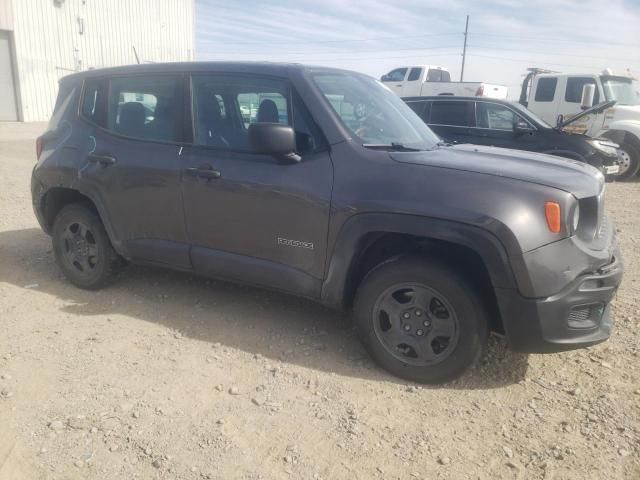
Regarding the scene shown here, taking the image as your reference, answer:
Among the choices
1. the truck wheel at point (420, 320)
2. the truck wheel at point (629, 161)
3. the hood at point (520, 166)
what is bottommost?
the truck wheel at point (629, 161)

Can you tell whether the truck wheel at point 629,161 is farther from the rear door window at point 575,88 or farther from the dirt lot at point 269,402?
the dirt lot at point 269,402

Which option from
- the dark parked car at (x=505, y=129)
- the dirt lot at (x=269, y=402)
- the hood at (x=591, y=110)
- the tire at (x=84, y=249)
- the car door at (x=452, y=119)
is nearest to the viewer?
the dirt lot at (x=269, y=402)

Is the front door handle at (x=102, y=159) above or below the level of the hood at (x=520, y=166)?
below

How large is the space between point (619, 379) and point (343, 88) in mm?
2591

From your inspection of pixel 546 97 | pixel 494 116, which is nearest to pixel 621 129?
pixel 546 97

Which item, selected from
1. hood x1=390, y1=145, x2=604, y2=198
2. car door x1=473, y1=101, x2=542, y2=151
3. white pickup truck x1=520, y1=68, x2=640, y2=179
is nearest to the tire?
hood x1=390, y1=145, x2=604, y2=198

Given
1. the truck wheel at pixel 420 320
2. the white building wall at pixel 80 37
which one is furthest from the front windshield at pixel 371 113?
the white building wall at pixel 80 37

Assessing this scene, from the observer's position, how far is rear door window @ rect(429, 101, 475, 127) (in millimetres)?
9383

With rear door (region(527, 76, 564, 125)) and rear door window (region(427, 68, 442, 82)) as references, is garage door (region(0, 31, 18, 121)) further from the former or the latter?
rear door (region(527, 76, 564, 125))

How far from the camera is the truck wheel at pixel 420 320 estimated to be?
9.51 ft

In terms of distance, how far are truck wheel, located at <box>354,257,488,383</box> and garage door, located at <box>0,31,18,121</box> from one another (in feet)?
72.5

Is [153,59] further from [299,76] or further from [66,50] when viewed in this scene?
[299,76]

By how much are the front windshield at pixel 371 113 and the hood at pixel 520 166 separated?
0.26 metres

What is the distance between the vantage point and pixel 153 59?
27.3 meters
